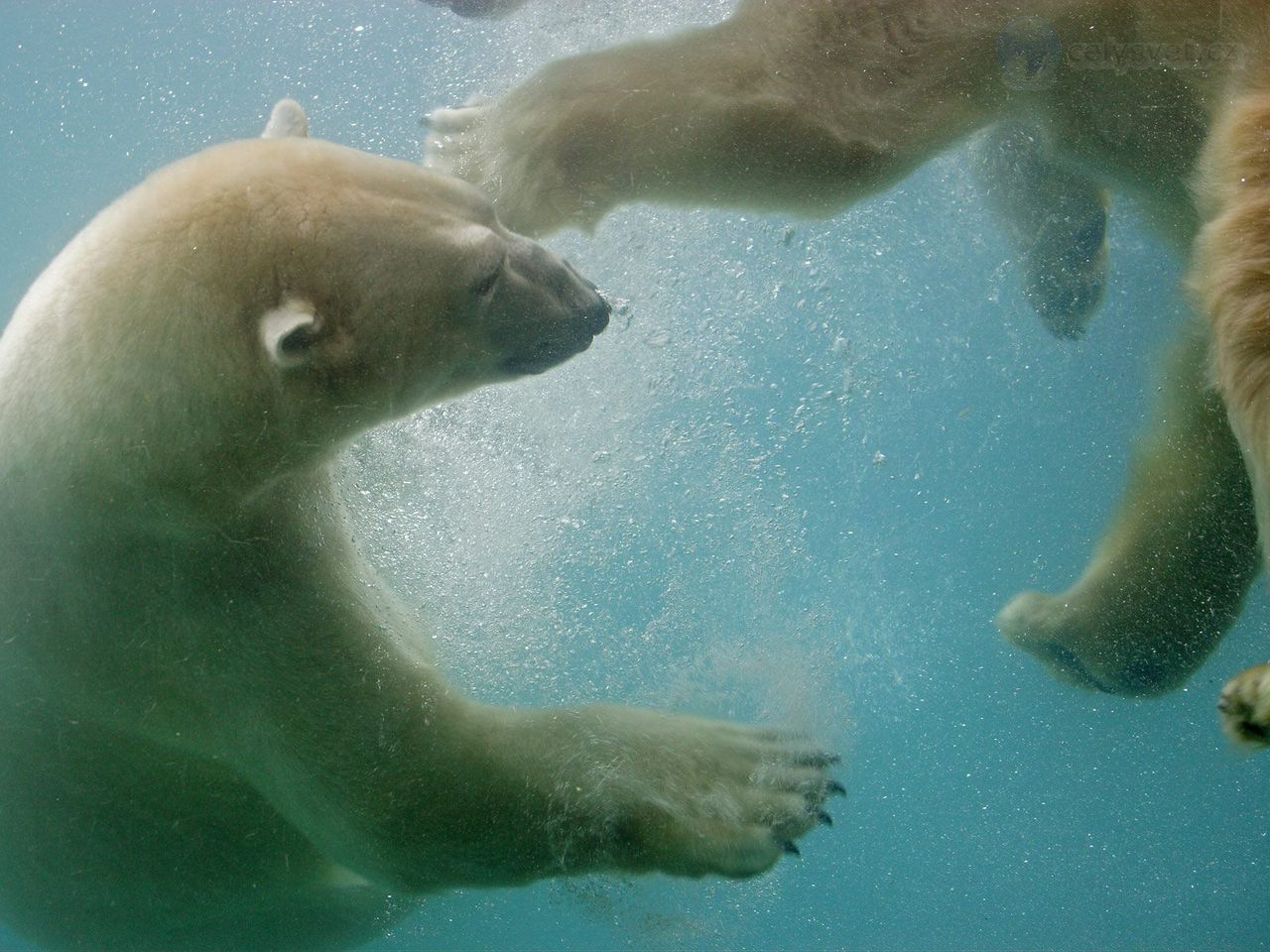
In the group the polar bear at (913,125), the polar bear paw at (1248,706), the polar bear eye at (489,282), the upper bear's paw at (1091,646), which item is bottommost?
the polar bear paw at (1248,706)

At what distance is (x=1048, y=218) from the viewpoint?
3021mm

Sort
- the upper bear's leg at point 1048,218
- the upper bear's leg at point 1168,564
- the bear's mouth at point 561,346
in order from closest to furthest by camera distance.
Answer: the bear's mouth at point 561,346, the upper bear's leg at point 1168,564, the upper bear's leg at point 1048,218

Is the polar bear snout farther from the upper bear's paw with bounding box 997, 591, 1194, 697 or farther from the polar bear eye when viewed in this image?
the upper bear's paw with bounding box 997, 591, 1194, 697

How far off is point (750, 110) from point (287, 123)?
39.7 inches

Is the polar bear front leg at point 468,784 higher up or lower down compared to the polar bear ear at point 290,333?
lower down

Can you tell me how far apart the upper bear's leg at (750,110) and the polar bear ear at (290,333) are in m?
0.73

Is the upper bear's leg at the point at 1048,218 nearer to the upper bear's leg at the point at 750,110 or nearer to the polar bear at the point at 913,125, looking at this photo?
the polar bear at the point at 913,125

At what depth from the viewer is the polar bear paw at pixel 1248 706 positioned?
138cm

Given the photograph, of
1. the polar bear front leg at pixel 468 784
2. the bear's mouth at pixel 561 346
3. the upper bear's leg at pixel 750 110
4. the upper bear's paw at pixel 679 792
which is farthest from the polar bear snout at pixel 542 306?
the upper bear's paw at pixel 679 792

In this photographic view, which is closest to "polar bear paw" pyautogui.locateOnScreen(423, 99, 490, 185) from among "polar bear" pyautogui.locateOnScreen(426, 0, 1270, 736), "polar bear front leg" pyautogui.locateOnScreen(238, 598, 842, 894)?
"polar bear" pyautogui.locateOnScreen(426, 0, 1270, 736)

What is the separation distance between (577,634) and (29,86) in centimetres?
835

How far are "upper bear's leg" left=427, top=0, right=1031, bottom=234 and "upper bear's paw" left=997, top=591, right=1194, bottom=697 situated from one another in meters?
1.30

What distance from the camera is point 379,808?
1.89 metres

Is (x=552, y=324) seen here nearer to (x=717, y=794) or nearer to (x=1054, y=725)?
(x=717, y=794)
